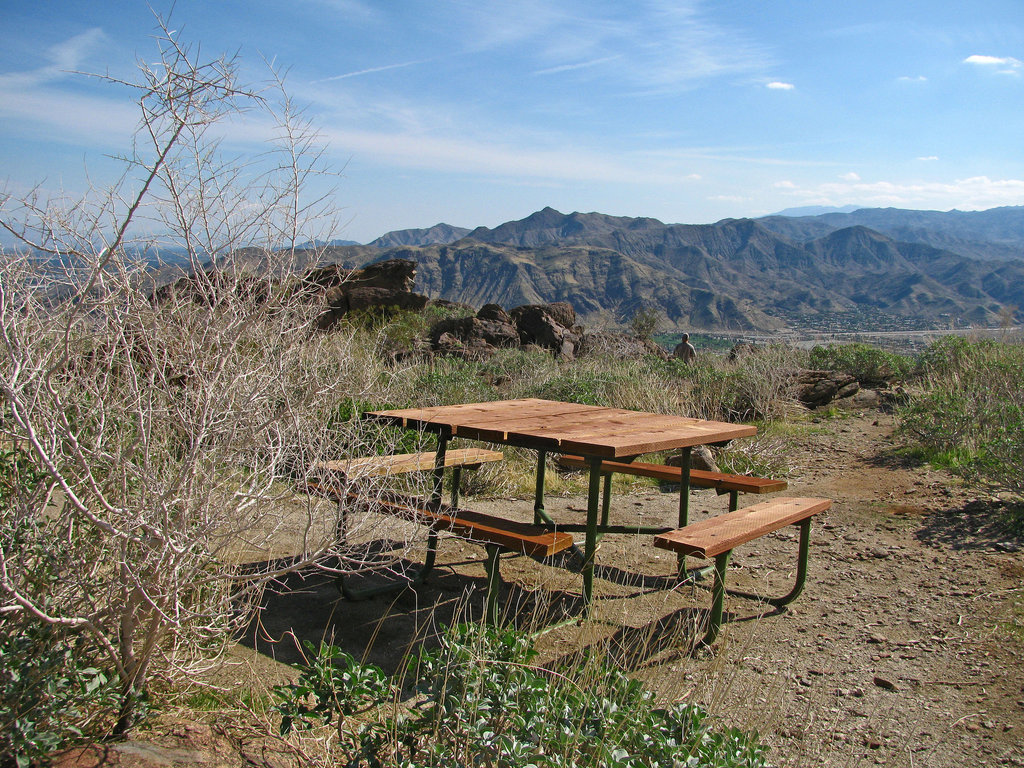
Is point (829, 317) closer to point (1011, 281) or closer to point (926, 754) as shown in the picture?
point (1011, 281)

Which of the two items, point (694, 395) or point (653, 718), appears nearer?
point (653, 718)

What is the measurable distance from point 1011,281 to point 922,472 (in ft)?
252

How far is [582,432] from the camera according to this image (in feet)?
12.3

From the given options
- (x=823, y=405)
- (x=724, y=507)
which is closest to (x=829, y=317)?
(x=823, y=405)

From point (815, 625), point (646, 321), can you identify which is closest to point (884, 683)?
point (815, 625)

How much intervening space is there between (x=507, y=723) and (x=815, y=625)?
2319 millimetres

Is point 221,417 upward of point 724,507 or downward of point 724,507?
upward

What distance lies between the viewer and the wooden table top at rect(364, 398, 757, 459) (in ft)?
11.4

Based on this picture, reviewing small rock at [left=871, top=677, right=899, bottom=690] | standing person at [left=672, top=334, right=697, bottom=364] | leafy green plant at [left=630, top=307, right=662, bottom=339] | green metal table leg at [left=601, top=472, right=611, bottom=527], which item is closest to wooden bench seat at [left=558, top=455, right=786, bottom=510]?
green metal table leg at [left=601, top=472, right=611, bottom=527]

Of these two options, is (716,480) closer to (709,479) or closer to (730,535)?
(709,479)

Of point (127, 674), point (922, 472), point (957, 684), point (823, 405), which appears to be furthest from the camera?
point (823, 405)

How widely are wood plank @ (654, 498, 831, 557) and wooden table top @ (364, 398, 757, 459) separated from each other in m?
0.39

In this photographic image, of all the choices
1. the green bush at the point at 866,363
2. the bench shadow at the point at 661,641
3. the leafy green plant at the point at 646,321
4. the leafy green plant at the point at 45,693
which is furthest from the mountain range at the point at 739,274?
the leafy green plant at the point at 45,693

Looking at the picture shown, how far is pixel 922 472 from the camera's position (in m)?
6.68
